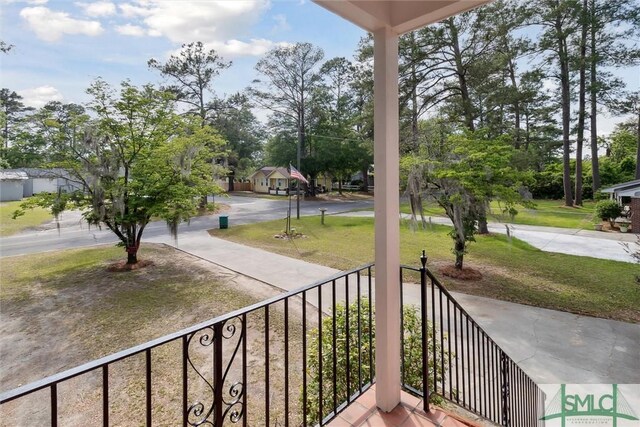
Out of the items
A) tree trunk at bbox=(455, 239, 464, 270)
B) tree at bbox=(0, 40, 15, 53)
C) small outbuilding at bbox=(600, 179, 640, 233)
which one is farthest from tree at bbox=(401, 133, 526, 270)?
tree at bbox=(0, 40, 15, 53)

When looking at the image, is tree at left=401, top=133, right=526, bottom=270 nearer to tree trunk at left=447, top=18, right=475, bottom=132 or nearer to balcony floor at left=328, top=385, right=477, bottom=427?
tree trunk at left=447, top=18, right=475, bottom=132

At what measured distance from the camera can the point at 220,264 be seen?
584 centimetres

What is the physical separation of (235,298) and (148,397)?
3.49 metres

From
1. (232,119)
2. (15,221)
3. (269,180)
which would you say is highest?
(232,119)

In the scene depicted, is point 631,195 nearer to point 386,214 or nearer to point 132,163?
point 386,214

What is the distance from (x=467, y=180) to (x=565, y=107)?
4.33 meters

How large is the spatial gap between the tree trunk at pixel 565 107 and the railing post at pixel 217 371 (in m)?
7.58

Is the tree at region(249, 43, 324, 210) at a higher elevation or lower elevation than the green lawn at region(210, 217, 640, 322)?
higher

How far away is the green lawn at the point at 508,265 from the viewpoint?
13.2ft

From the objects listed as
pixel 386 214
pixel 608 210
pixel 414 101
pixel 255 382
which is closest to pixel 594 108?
pixel 608 210

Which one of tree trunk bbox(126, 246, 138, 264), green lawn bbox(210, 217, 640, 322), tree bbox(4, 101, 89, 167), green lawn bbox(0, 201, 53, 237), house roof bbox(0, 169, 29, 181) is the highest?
tree bbox(4, 101, 89, 167)

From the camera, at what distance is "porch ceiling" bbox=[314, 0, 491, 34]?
1.16 m

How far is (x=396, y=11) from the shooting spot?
1299 millimetres

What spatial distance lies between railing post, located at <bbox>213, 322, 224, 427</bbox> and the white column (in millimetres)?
744
